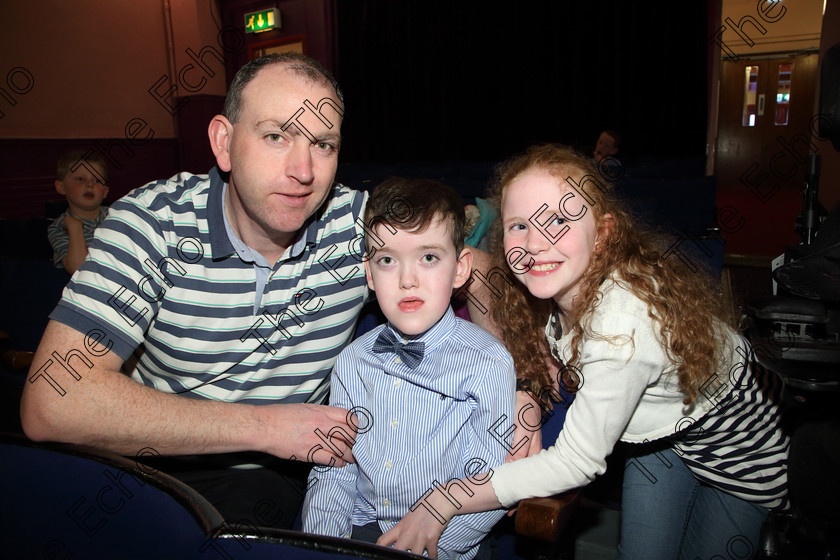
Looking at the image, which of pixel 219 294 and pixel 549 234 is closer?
pixel 549 234

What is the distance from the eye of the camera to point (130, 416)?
1.13 m

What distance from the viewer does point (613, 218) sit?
124cm

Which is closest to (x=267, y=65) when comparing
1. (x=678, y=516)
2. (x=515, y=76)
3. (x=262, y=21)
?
(x=678, y=516)

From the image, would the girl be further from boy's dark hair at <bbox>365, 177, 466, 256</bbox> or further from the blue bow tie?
Answer: the blue bow tie


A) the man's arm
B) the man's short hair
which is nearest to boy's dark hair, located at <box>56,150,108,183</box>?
the man's short hair

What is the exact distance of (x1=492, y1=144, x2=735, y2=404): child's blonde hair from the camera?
113 cm

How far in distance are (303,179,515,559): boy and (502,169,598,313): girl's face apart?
0.53ft

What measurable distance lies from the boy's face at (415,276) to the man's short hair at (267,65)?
46 centimetres

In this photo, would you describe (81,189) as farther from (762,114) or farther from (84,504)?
(762,114)

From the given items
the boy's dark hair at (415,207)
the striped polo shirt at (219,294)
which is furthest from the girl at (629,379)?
the striped polo shirt at (219,294)

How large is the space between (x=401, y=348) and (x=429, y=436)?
0.21m

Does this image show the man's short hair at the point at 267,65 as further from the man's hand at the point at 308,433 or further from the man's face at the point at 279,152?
the man's hand at the point at 308,433

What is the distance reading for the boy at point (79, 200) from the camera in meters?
3.01

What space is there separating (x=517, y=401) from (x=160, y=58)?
8.46 m
